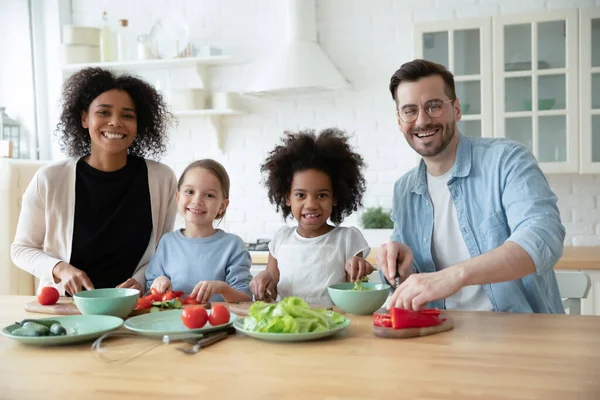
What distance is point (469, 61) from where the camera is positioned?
3.64m

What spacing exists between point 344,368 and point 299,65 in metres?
3.02

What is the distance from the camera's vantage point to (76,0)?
4.78 metres

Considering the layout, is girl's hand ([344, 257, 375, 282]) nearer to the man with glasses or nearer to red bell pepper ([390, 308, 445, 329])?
the man with glasses

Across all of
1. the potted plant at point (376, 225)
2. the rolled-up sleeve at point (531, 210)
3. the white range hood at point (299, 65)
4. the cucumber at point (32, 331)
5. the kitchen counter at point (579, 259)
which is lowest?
the kitchen counter at point (579, 259)

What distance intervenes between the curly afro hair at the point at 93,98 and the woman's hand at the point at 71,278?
63 cm

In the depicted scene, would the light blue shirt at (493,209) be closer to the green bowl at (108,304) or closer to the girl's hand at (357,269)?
the girl's hand at (357,269)

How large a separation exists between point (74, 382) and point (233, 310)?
1.89 ft

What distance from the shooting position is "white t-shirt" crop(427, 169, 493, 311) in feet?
6.50

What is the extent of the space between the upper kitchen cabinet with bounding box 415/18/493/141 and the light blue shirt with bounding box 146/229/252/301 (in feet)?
6.32

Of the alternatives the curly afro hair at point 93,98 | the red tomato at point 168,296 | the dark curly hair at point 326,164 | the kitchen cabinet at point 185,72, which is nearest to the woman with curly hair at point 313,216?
the dark curly hair at point 326,164

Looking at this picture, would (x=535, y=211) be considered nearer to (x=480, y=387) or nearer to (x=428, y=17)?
(x=480, y=387)

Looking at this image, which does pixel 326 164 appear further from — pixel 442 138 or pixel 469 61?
pixel 469 61

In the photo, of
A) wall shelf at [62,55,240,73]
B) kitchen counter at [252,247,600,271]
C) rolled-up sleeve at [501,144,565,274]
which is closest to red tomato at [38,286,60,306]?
rolled-up sleeve at [501,144,565,274]

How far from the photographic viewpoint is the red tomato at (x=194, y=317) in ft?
4.69
